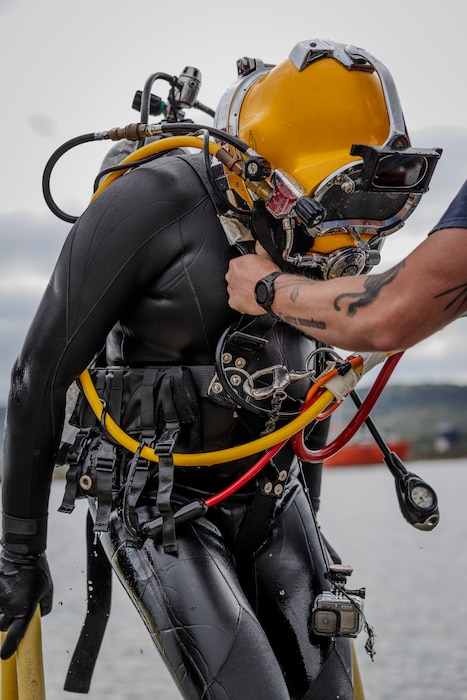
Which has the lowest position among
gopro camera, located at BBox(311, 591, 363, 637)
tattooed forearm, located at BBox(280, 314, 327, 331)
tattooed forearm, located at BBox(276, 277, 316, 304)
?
gopro camera, located at BBox(311, 591, 363, 637)

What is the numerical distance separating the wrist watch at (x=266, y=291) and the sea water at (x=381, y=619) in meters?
1.18

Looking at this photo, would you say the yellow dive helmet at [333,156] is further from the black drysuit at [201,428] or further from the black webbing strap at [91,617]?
the black webbing strap at [91,617]

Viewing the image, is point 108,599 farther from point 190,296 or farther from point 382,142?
point 382,142

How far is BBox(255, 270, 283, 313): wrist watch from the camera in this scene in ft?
7.28

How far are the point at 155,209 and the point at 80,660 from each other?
1.26 m

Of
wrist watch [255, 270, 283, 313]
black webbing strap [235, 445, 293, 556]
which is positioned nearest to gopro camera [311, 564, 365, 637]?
black webbing strap [235, 445, 293, 556]

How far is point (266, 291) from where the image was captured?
87.5 inches

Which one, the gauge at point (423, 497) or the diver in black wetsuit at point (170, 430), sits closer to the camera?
the diver in black wetsuit at point (170, 430)

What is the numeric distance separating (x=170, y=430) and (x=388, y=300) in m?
0.66

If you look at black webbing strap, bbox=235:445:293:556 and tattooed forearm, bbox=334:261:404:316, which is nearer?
tattooed forearm, bbox=334:261:404:316

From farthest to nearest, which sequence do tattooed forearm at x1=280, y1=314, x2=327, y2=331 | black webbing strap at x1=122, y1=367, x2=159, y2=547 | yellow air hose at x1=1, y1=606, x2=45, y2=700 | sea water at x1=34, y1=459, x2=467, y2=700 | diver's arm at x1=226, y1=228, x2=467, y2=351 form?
sea water at x1=34, y1=459, x2=467, y2=700, yellow air hose at x1=1, y1=606, x2=45, y2=700, black webbing strap at x1=122, y1=367, x2=159, y2=547, tattooed forearm at x1=280, y1=314, x2=327, y2=331, diver's arm at x1=226, y1=228, x2=467, y2=351

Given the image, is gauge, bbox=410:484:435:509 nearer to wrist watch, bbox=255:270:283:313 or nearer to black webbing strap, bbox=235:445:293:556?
black webbing strap, bbox=235:445:293:556

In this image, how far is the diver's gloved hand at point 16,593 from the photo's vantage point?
252 cm

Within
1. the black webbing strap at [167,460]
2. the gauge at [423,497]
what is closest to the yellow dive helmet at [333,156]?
the black webbing strap at [167,460]
